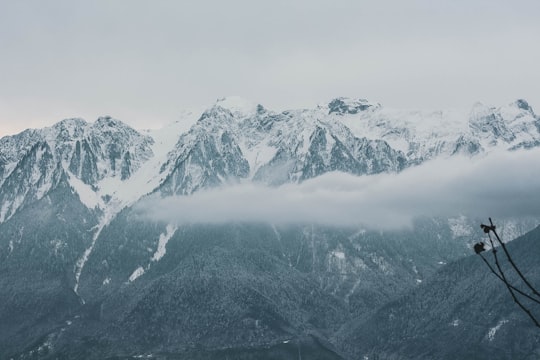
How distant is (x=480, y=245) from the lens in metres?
11.2
